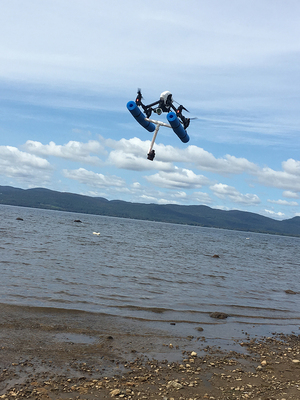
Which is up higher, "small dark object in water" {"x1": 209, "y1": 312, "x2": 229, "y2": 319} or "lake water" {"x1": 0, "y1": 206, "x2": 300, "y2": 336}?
"small dark object in water" {"x1": 209, "y1": 312, "x2": 229, "y2": 319}

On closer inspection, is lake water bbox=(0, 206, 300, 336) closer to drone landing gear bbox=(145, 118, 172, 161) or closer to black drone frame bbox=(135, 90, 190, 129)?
drone landing gear bbox=(145, 118, 172, 161)

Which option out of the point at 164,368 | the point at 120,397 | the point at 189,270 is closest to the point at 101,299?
the point at 164,368

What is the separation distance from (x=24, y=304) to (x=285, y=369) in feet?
43.1

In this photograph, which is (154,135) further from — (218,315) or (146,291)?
(146,291)

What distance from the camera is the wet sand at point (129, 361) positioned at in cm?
948

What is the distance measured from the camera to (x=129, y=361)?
1172 centimetres

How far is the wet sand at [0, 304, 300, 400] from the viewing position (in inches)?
373

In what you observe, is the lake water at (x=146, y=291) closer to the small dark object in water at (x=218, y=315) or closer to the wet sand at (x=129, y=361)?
the small dark object in water at (x=218, y=315)

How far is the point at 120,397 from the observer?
29.5 feet

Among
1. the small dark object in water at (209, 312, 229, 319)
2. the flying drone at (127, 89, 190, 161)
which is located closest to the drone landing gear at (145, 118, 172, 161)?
the flying drone at (127, 89, 190, 161)

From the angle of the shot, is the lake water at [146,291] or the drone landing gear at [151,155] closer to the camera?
the drone landing gear at [151,155]

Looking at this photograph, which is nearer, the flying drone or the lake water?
the flying drone

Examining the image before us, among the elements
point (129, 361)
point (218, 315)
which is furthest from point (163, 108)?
point (218, 315)

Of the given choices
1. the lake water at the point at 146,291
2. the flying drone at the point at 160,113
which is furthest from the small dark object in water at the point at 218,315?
the flying drone at the point at 160,113
